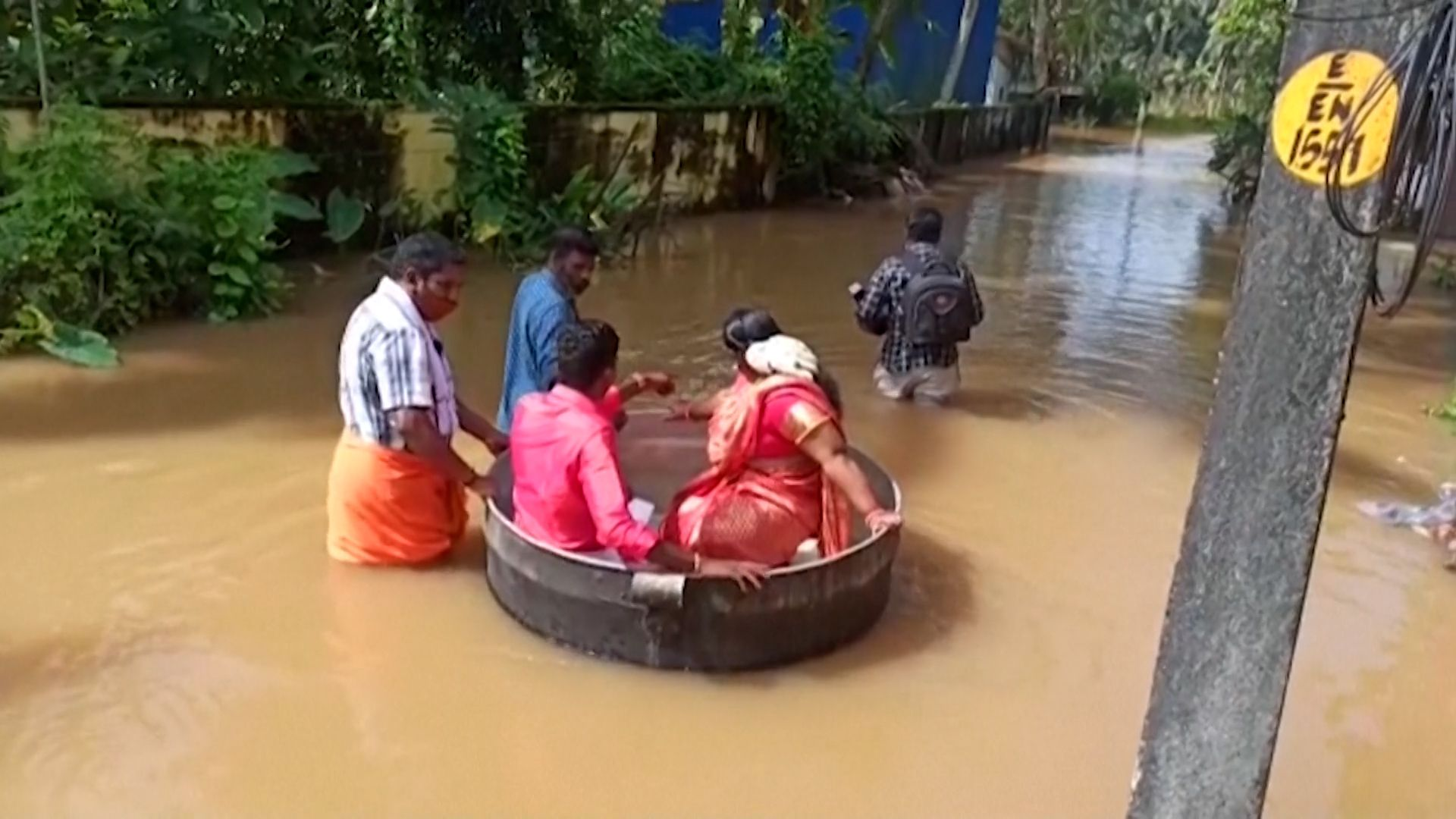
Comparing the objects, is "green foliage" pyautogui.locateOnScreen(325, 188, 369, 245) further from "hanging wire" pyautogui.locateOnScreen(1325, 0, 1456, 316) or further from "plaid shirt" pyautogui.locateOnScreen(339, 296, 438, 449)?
"hanging wire" pyautogui.locateOnScreen(1325, 0, 1456, 316)

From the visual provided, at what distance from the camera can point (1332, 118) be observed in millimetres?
2496

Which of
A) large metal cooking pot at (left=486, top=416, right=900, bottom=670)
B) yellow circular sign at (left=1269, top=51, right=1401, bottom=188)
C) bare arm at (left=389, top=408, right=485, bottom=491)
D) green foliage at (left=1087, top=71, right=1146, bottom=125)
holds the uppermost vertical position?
yellow circular sign at (left=1269, top=51, right=1401, bottom=188)

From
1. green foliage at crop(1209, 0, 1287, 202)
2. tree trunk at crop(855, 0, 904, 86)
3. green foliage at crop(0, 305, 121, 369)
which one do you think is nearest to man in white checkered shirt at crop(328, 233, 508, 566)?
green foliage at crop(0, 305, 121, 369)

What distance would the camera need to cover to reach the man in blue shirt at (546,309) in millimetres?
5590

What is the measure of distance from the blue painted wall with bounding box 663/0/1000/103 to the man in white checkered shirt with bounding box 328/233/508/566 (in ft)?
42.8

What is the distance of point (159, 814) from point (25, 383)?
4.38 meters

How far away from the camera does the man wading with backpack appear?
7859mm

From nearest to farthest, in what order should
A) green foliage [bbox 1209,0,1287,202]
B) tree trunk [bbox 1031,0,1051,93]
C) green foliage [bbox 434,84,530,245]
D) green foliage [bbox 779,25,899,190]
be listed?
green foliage [bbox 434,84,530,245], green foliage [bbox 779,25,899,190], green foliage [bbox 1209,0,1287,202], tree trunk [bbox 1031,0,1051,93]

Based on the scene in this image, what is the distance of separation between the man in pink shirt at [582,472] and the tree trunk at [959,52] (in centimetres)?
2143

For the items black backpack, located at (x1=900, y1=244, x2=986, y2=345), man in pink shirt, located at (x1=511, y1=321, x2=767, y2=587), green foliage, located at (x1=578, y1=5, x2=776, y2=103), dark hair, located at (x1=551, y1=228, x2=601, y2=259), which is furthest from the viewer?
green foliage, located at (x1=578, y1=5, x2=776, y2=103)

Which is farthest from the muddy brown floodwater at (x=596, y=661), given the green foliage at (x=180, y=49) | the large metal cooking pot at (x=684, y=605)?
the green foliage at (x=180, y=49)

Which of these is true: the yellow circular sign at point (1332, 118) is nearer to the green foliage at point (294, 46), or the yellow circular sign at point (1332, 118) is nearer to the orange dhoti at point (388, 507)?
the orange dhoti at point (388, 507)

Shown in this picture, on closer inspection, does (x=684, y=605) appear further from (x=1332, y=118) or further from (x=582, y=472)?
(x=1332, y=118)

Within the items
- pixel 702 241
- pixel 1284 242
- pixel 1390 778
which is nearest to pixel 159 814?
pixel 1284 242
